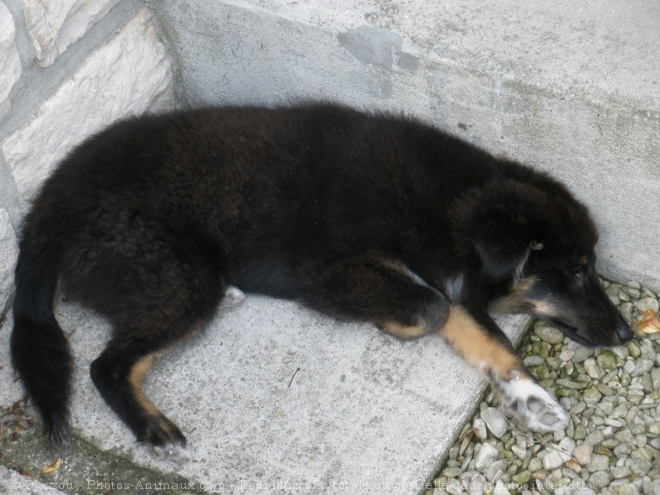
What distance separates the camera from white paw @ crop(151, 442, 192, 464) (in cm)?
346

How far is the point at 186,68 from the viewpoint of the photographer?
4.64 metres

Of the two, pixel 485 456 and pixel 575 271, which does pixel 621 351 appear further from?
pixel 485 456

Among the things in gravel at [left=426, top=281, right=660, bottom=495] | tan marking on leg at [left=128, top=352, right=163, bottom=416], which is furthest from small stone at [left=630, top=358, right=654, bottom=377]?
tan marking on leg at [left=128, top=352, right=163, bottom=416]

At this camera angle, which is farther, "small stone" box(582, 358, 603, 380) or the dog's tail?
"small stone" box(582, 358, 603, 380)

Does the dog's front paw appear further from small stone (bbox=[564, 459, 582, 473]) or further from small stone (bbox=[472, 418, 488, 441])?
small stone (bbox=[564, 459, 582, 473])

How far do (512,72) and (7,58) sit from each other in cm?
204

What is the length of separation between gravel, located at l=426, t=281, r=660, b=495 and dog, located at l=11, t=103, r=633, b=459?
93 mm

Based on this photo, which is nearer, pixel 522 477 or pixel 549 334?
pixel 522 477

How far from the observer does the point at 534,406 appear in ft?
12.0

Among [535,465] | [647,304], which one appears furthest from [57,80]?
[647,304]

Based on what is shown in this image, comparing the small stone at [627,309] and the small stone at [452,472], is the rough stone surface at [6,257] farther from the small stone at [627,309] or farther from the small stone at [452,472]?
the small stone at [627,309]

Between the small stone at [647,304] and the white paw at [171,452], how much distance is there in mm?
2120

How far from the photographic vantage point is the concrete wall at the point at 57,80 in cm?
371

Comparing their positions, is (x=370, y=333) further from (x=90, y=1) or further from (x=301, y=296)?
(x=90, y=1)
